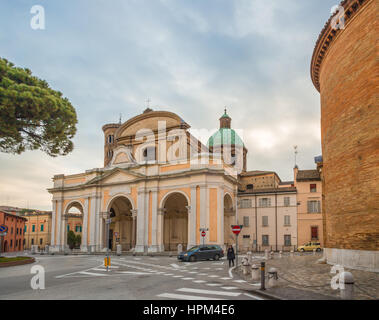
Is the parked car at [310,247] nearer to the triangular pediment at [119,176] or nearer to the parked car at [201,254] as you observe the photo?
the parked car at [201,254]

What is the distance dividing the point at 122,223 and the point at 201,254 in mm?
22960

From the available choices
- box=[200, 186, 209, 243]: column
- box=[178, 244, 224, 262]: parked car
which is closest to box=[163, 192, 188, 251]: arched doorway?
box=[200, 186, 209, 243]: column

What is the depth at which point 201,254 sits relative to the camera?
28297 millimetres

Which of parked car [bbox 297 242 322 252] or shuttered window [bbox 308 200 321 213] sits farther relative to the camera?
shuttered window [bbox 308 200 321 213]

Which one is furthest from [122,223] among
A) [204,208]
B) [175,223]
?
[204,208]

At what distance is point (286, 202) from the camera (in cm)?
4438

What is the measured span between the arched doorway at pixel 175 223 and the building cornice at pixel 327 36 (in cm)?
2387

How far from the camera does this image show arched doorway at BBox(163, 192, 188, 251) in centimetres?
4388

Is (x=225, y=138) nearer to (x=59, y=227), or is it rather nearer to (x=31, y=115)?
(x=59, y=227)

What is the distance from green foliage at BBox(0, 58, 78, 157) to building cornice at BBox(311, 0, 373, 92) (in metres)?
13.7

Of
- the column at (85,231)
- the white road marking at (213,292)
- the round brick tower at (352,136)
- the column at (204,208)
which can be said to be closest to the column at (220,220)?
the column at (204,208)

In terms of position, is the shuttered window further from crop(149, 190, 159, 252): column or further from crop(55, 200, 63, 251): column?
crop(55, 200, 63, 251): column

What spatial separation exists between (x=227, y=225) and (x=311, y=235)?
1002 centimetres

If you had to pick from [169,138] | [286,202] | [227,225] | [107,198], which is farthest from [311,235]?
[107,198]
